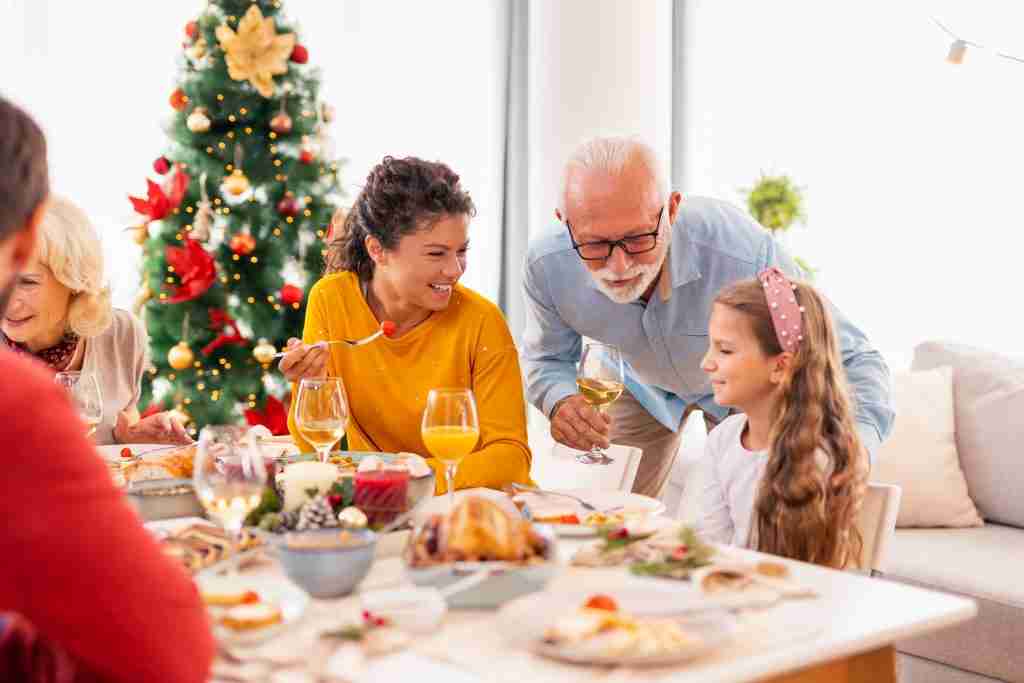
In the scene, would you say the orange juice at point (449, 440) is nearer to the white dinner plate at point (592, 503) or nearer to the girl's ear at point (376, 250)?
the white dinner plate at point (592, 503)

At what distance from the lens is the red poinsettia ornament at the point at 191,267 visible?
168 inches

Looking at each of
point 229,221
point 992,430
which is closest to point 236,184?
point 229,221

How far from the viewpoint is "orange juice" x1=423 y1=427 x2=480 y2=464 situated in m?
1.90

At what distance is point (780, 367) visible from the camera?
2.29m

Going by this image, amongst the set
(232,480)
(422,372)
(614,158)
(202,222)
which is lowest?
(422,372)

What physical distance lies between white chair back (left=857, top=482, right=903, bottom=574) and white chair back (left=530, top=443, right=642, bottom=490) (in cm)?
76

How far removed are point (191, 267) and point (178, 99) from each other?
2.06 feet

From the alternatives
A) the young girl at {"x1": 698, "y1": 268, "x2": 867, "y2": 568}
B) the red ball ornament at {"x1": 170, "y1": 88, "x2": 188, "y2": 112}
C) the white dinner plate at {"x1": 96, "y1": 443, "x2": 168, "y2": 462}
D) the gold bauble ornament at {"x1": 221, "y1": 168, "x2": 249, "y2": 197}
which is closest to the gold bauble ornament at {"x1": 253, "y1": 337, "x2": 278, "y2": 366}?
the gold bauble ornament at {"x1": 221, "y1": 168, "x2": 249, "y2": 197}

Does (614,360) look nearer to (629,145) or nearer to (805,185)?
(629,145)

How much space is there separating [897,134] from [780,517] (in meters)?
3.18

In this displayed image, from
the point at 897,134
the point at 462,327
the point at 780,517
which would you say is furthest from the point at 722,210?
the point at 897,134

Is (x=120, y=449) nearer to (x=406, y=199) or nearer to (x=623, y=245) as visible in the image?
(x=406, y=199)

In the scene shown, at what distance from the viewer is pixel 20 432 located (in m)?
0.99

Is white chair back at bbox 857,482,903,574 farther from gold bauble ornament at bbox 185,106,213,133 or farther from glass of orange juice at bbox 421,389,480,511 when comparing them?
gold bauble ornament at bbox 185,106,213,133
